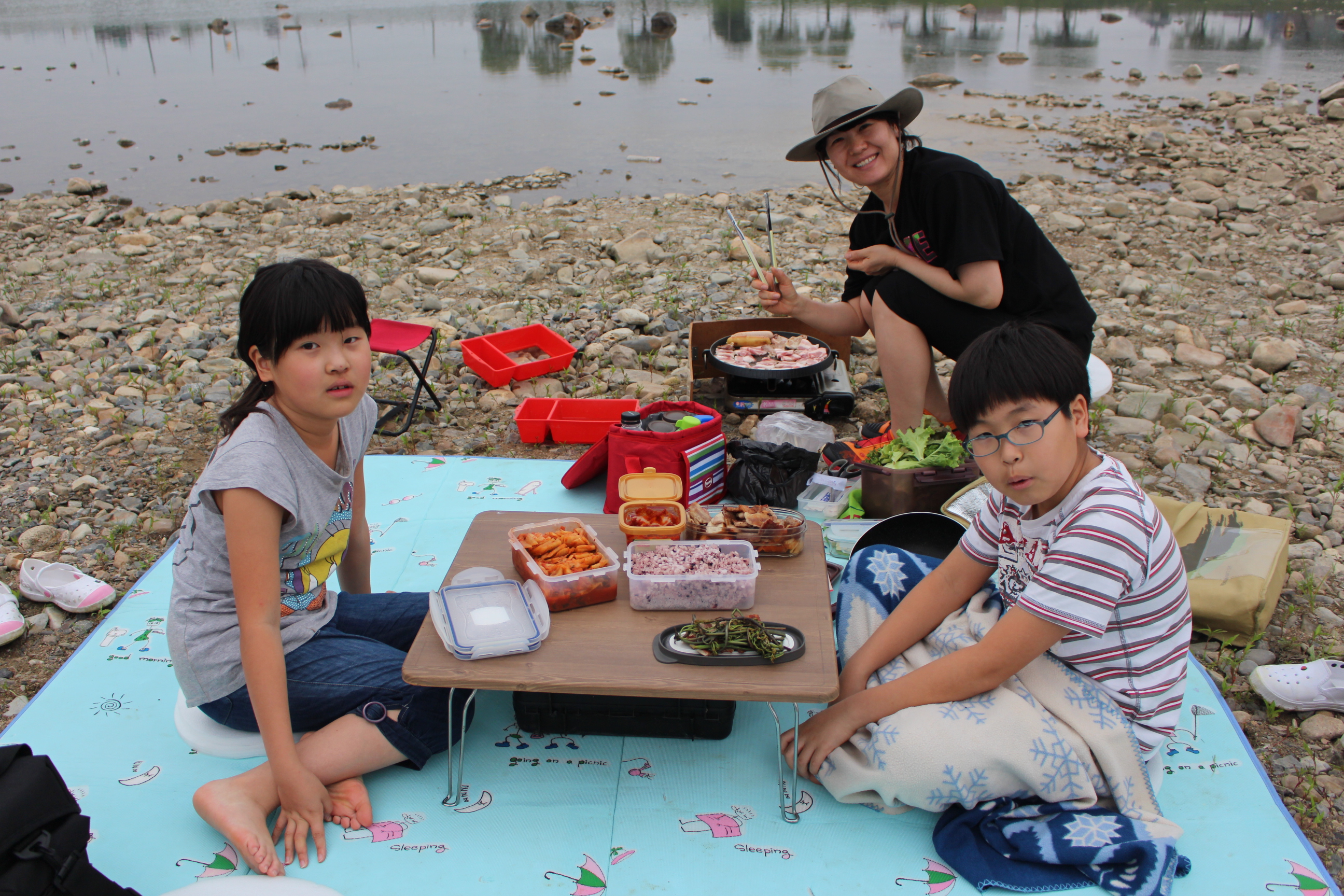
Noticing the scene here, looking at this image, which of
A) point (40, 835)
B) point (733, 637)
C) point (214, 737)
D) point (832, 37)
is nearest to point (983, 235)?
point (733, 637)

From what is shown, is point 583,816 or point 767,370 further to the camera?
point 767,370

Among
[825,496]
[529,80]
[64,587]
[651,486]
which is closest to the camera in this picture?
[651,486]

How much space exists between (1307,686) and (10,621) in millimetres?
3768

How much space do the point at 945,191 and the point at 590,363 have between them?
2182mm

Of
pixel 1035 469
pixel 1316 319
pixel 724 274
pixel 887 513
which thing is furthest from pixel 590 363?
pixel 1316 319

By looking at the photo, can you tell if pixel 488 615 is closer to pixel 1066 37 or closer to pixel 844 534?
pixel 844 534

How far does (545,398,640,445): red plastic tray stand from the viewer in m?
4.09

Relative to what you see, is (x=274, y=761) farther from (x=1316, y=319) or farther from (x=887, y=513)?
(x=1316, y=319)

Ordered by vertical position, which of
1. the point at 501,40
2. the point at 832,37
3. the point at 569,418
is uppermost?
the point at 501,40

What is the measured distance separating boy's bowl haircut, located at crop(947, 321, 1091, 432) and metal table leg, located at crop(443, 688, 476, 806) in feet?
4.14

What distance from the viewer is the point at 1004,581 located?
217 cm

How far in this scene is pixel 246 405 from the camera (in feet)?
7.01

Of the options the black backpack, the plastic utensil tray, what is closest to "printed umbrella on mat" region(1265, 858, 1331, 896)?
the black backpack

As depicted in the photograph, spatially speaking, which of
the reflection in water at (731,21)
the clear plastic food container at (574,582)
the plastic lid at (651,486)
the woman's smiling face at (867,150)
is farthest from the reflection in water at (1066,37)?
the clear plastic food container at (574,582)
